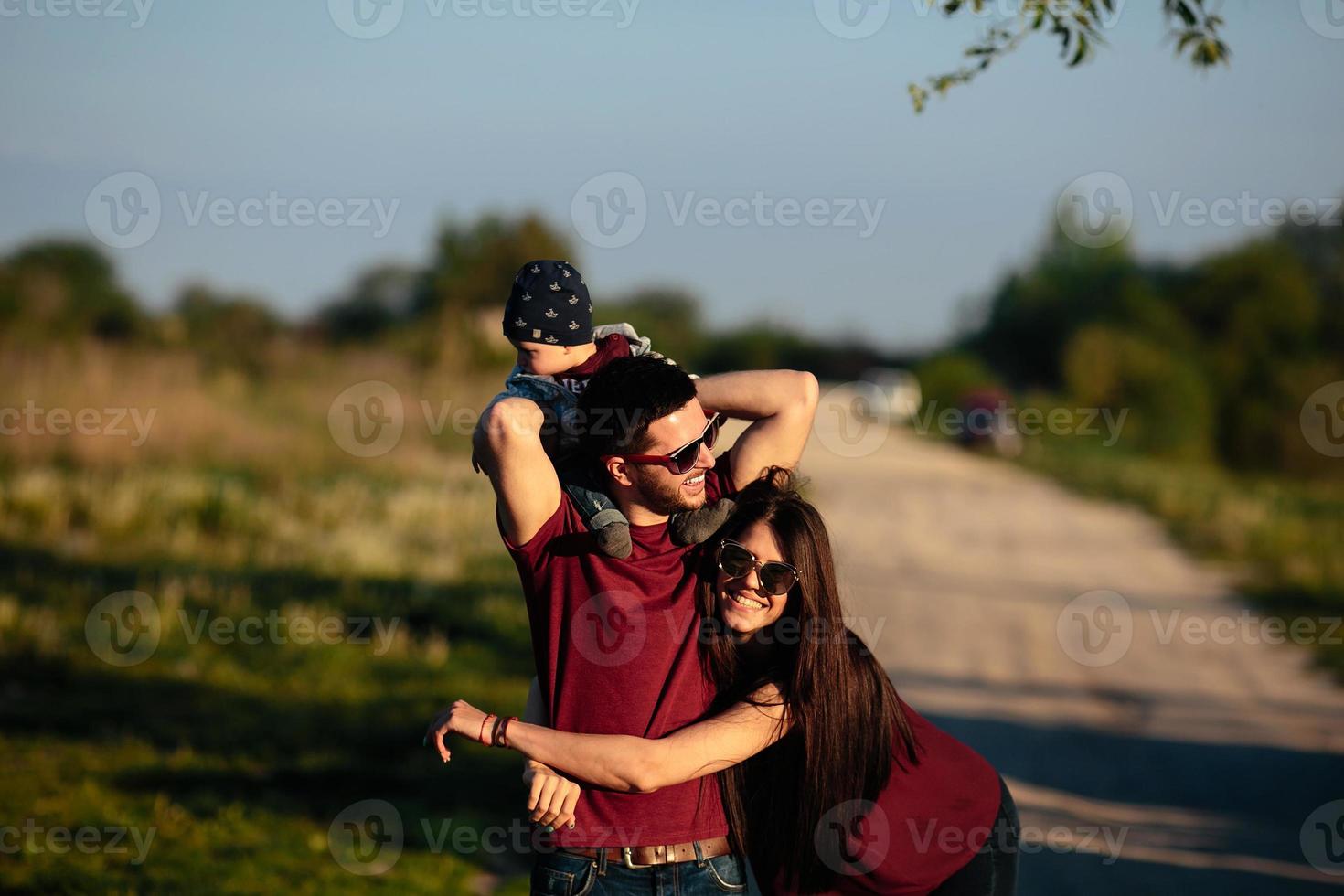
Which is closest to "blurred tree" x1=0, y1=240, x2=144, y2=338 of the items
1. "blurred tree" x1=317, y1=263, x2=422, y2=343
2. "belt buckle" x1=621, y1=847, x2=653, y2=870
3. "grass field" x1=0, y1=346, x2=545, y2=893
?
"blurred tree" x1=317, y1=263, x2=422, y2=343

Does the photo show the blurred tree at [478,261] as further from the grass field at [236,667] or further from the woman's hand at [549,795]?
the woman's hand at [549,795]

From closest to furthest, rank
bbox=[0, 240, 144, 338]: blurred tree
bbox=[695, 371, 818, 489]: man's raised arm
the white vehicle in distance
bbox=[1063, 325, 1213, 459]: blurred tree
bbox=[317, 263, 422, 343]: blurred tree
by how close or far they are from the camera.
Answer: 1. bbox=[695, 371, 818, 489]: man's raised arm
2. bbox=[0, 240, 144, 338]: blurred tree
3. bbox=[317, 263, 422, 343]: blurred tree
4. bbox=[1063, 325, 1213, 459]: blurred tree
5. the white vehicle in distance

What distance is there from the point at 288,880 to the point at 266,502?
36.1ft

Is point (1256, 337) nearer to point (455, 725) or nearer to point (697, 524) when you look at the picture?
point (697, 524)

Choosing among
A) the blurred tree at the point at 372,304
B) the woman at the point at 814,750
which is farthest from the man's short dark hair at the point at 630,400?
the blurred tree at the point at 372,304

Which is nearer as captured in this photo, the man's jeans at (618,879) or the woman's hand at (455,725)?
the woman's hand at (455,725)

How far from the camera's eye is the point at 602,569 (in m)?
2.96

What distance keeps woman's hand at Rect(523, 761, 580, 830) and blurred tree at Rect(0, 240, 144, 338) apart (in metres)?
26.8

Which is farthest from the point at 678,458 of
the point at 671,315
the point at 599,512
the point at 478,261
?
the point at 671,315

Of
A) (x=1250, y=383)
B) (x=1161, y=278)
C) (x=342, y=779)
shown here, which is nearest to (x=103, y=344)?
(x=342, y=779)

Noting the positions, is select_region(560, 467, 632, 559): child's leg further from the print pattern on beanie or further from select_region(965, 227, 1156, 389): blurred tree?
select_region(965, 227, 1156, 389): blurred tree

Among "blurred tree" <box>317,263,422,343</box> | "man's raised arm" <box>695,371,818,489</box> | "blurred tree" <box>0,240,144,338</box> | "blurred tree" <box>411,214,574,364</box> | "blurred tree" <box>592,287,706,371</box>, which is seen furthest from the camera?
"blurred tree" <box>592,287,706,371</box>

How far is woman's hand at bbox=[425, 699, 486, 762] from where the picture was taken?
2.77 m

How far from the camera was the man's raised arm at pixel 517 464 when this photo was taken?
8.93 ft
